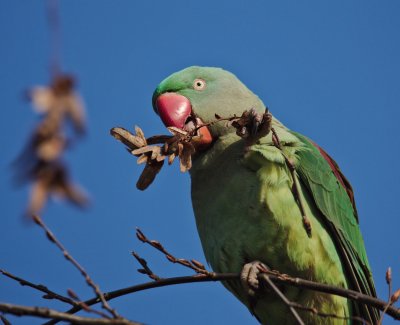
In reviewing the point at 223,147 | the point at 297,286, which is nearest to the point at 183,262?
the point at 297,286

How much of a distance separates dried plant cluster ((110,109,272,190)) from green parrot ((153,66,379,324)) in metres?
0.28

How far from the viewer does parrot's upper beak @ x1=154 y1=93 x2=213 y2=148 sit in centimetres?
407

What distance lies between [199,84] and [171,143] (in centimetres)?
140

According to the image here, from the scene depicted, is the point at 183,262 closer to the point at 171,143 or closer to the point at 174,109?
the point at 171,143

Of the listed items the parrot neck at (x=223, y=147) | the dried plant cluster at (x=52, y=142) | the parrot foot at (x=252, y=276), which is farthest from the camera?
the parrot neck at (x=223, y=147)

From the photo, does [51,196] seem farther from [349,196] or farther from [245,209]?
[349,196]

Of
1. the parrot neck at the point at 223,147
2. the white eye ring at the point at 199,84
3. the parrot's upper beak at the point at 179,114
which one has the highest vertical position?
the white eye ring at the point at 199,84

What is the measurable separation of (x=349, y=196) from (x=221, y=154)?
1.04m

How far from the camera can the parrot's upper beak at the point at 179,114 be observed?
407cm

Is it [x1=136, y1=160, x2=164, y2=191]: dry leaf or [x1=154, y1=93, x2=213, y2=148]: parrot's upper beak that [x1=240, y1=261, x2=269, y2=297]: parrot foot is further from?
[x1=154, y1=93, x2=213, y2=148]: parrot's upper beak

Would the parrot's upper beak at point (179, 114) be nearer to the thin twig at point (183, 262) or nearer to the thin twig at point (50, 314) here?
the thin twig at point (183, 262)

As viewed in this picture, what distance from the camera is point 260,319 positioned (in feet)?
12.7

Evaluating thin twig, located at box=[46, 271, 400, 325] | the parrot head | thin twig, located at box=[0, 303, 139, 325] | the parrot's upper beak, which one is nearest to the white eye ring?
the parrot head

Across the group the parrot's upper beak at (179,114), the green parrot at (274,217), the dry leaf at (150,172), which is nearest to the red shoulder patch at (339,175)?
the green parrot at (274,217)
